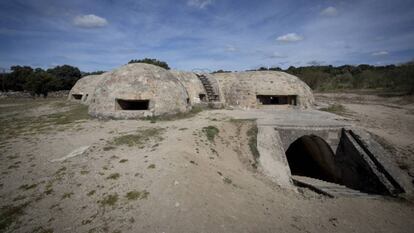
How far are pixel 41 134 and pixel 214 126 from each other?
26.8 ft

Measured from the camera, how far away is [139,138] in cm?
838

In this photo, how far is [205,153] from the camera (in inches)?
300

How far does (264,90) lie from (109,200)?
50.4ft

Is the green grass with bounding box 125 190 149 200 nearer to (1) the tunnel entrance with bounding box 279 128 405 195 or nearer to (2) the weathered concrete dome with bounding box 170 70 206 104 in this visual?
(1) the tunnel entrance with bounding box 279 128 405 195

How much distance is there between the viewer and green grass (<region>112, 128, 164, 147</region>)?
25.7ft

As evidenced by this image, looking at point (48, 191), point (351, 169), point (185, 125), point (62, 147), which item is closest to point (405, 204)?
point (351, 169)

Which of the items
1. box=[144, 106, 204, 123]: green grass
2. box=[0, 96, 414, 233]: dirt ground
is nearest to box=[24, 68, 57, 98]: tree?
box=[0, 96, 414, 233]: dirt ground

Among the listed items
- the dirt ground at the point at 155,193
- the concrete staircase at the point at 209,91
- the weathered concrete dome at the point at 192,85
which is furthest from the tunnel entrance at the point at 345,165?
the weathered concrete dome at the point at 192,85

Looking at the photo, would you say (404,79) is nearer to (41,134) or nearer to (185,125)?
(185,125)

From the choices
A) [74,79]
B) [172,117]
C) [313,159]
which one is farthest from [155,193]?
[74,79]

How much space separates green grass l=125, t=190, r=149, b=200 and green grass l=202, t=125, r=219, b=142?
4.57m

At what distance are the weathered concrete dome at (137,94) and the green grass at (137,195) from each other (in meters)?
7.86

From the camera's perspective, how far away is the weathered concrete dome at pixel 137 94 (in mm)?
12156

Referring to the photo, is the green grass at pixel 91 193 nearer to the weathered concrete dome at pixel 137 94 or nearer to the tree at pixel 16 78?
the weathered concrete dome at pixel 137 94
